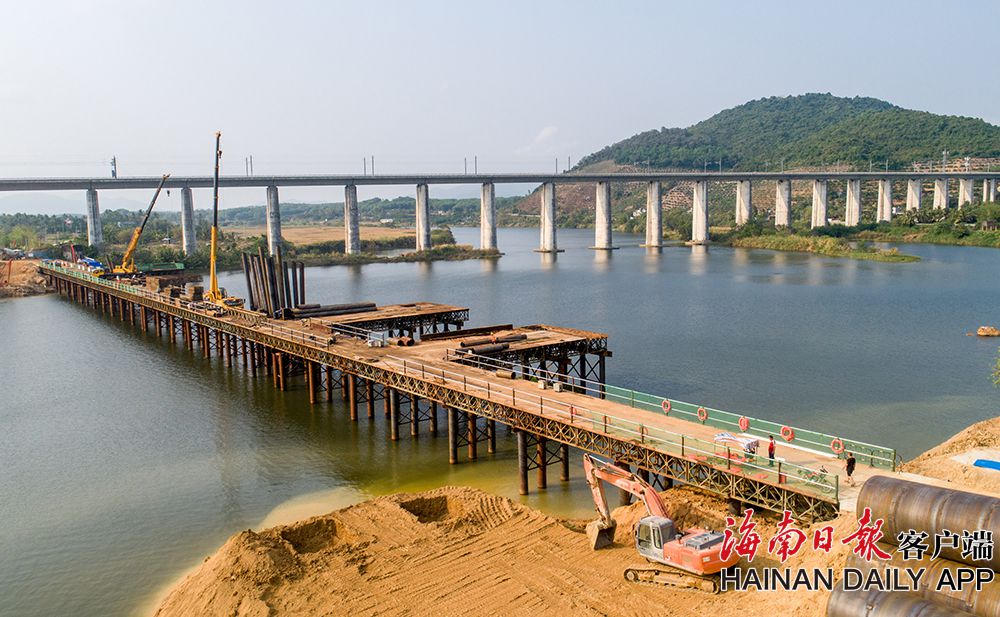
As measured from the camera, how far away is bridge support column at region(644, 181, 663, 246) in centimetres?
17288

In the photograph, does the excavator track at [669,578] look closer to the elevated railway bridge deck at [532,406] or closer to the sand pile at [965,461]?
the elevated railway bridge deck at [532,406]

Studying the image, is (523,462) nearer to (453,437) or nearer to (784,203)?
(453,437)

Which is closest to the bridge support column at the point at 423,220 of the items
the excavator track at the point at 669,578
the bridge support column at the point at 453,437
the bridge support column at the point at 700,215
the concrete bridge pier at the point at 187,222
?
the concrete bridge pier at the point at 187,222

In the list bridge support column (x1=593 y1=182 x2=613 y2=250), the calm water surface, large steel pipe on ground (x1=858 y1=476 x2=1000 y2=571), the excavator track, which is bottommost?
the calm water surface

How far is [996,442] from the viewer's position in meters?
29.8

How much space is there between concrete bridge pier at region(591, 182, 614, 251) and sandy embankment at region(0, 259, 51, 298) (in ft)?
342

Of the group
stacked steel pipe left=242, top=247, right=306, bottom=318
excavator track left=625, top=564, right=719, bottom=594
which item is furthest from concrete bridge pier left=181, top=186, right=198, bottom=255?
excavator track left=625, top=564, right=719, bottom=594

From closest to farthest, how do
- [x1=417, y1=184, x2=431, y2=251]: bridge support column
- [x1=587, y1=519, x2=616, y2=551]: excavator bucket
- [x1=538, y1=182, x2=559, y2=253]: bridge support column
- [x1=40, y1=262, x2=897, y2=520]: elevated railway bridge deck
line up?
[x1=587, y1=519, x2=616, y2=551]: excavator bucket → [x1=40, y1=262, x2=897, y2=520]: elevated railway bridge deck → [x1=417, y1=184, x2=431, y2=251]: bridge support column → [x1=538, y1=182, x2=559, y2=253]: bridge support column

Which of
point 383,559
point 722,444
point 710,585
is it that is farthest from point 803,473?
point 383,559

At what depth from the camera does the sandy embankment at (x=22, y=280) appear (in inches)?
4306

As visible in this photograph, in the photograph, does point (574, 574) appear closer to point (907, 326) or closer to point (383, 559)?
point (383, 559)

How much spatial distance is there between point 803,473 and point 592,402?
1027 centimetres

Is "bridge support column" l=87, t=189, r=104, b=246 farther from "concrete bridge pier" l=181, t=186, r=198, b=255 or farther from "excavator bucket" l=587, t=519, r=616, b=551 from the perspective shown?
"excavator bucket" l=587, t=519, r=616, b=551

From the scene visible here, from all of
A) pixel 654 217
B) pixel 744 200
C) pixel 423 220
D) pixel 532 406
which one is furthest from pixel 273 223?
pixel 532 406
